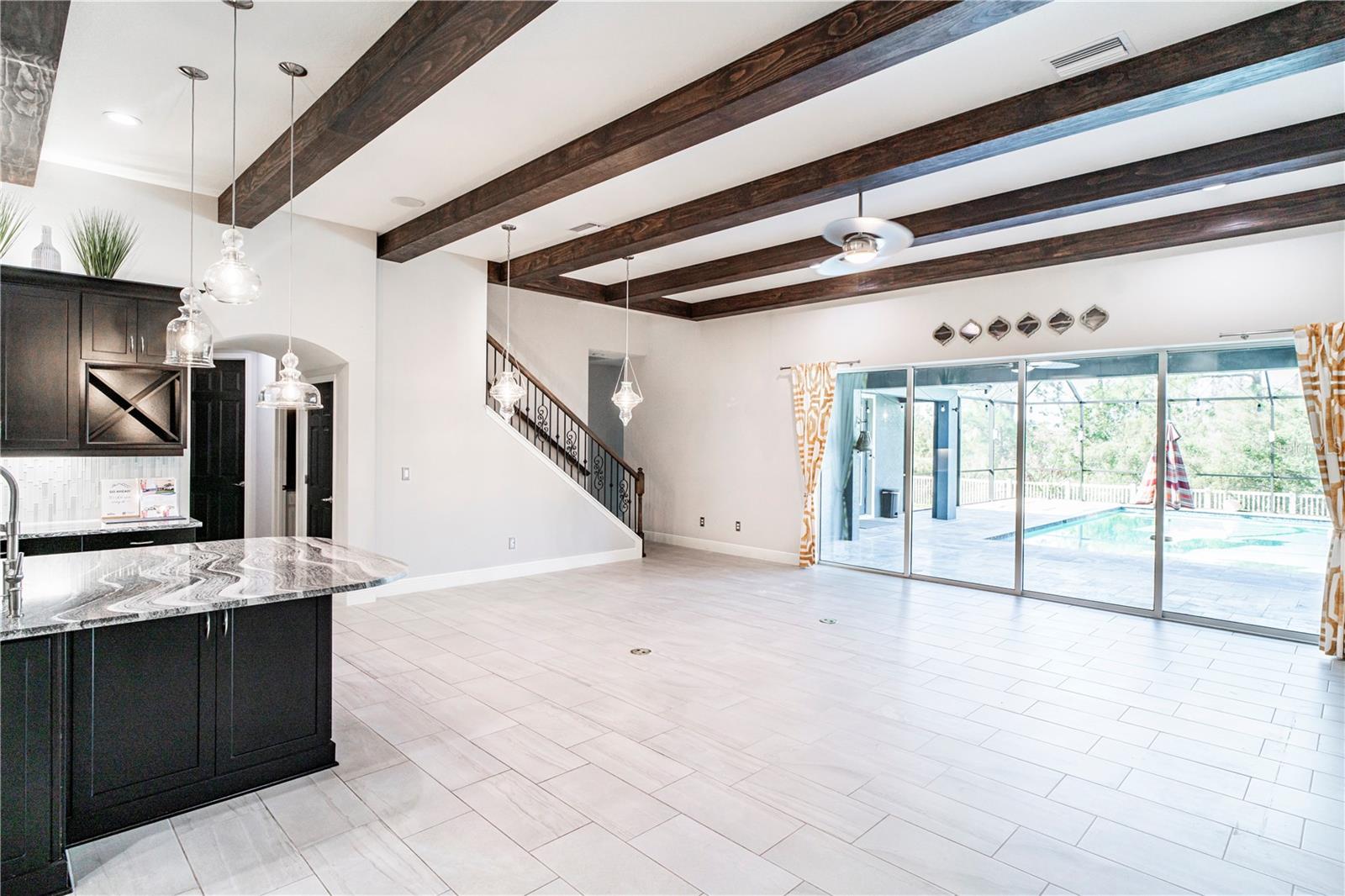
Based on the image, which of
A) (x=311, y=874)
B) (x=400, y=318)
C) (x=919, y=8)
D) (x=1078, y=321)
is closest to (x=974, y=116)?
(x=919, y=8)

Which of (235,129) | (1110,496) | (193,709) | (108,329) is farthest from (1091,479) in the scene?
(108,329)

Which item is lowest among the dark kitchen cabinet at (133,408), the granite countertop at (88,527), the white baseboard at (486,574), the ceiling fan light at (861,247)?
the white baseboard at (486,574)

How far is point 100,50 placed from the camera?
10.7ft

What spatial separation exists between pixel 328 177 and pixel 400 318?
1856mm

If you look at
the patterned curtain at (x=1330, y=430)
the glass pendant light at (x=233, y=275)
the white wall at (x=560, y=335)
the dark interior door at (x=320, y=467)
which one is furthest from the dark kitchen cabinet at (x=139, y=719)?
the patterned curtain at (x=1330, y=430)

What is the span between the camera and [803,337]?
8391 millimetres

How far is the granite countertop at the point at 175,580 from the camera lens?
→ 2.35m

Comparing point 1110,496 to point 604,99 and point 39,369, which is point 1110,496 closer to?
point 604,99

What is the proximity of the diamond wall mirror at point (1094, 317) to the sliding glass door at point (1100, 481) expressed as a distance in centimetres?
31

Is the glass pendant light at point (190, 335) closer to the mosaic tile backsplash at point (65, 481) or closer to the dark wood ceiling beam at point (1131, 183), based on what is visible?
the mosaic tile backsplash at point (65, 481)

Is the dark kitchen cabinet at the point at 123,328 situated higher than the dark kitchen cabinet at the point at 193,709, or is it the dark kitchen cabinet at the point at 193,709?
the dark kitchen cabinet at the point at 123,328

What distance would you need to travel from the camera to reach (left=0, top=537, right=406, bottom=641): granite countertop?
2352 millimetres

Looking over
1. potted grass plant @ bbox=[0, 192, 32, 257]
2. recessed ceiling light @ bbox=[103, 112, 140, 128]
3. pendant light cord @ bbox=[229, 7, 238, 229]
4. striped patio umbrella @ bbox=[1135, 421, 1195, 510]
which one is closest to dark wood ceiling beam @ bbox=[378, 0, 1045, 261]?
pendant light cord @ bbox=[229, 7, 238, 229]

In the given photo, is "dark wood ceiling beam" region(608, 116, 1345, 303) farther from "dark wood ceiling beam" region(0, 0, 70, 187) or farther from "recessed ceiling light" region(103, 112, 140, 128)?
"dark wood ceiling beam" region(0, 0, 70, 187)
